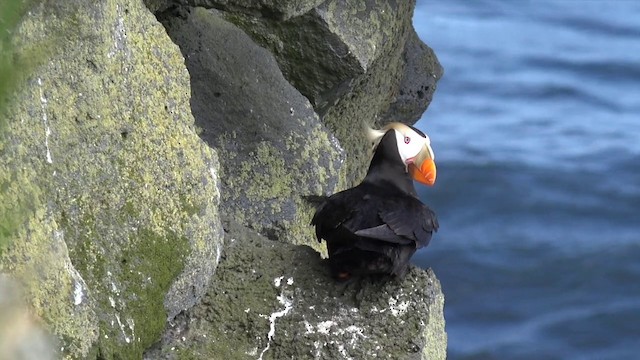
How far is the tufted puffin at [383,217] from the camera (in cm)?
339

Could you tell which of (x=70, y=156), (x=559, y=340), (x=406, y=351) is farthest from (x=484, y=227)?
(x=70, y=156)

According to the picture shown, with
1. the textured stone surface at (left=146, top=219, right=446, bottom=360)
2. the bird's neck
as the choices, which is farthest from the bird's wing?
the bird's neck

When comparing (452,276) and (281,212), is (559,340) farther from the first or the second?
(281,212)

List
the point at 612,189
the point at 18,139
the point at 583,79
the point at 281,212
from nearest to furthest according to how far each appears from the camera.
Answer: the point at 18,139 → the point at 281,212 → the point at 612,189 → the point at 583,79

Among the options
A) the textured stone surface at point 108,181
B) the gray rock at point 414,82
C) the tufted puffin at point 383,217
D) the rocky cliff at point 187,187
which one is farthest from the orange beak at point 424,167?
the gray rock at point 414,82

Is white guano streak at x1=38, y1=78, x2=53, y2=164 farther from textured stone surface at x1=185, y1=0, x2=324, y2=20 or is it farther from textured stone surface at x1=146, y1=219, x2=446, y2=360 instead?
textured stone surface at x1=185, y1=0, x2=324, y2=20

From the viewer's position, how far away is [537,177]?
9.83 metres

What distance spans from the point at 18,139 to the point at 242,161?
155cm

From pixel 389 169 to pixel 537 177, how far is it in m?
5.99

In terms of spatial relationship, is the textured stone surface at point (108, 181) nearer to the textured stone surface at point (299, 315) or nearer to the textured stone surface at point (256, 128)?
the textured stone surface at point (299, 315)

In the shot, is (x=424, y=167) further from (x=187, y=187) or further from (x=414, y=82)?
(x=414, y=82)

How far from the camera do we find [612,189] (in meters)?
9.84

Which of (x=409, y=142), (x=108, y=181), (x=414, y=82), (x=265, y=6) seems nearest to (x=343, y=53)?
(x=409, y=142)

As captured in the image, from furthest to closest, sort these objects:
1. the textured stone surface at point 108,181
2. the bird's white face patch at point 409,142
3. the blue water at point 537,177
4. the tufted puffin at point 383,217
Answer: the blue water at point 537,177, the bird's white face patch at point 409,142, the tufted puffin at point 383,217, the textured stone surface at point 108,181
